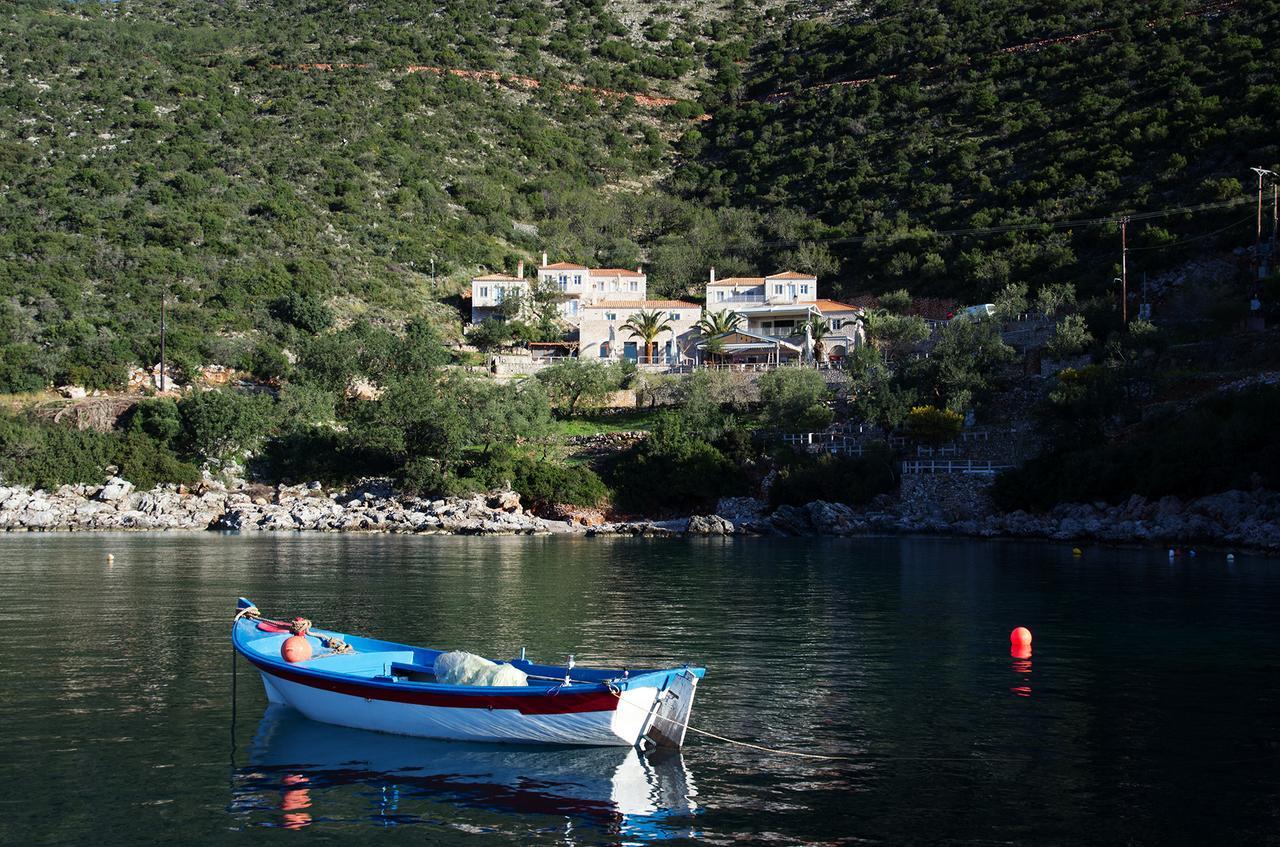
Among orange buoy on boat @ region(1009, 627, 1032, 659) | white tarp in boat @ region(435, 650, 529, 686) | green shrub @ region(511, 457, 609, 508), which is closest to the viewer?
white tarp in boat @ region(435, 650, 529, 686)

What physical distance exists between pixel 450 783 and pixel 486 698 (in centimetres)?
112

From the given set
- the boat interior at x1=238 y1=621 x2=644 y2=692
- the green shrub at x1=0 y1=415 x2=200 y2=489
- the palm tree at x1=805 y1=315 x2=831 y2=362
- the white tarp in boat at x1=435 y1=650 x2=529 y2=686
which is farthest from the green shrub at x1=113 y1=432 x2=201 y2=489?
the white tarp in boat at x1=435 y1=650 x2=529 y2=686

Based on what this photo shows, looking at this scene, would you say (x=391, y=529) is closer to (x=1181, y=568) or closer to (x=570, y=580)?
(x=570, y=580)

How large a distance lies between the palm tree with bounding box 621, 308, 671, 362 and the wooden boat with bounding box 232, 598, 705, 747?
61986mm

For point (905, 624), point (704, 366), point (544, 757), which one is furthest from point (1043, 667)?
point (704, 366)

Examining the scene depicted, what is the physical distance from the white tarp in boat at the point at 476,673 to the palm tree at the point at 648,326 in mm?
63037

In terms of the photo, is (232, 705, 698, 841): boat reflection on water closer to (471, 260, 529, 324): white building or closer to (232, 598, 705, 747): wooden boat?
(232, 598, 705, 747): wooden boat

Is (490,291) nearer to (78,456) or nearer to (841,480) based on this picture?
(78,456)

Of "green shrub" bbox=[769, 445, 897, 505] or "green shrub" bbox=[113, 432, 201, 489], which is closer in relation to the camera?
"green shrub" bbox=[769, 445, 897, 505]

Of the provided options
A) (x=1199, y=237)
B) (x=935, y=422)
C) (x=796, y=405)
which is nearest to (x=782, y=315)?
(x=796, y=405)

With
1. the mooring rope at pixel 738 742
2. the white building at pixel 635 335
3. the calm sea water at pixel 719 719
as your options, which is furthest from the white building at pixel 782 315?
the mooring rope at pixel 738 742

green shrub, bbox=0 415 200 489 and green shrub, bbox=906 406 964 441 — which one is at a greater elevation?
green shrub, bbox=906 406 964 441

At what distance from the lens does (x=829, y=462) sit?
184 feet

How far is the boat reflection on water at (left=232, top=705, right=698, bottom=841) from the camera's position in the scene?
38.7 feet
